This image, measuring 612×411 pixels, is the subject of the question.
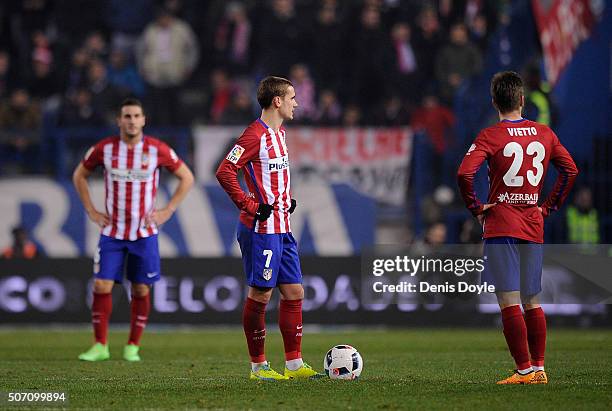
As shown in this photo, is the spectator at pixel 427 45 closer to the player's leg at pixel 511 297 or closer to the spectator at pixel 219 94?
the spectator at pixel 219 94

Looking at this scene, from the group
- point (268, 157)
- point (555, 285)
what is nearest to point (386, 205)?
point (555, 285)

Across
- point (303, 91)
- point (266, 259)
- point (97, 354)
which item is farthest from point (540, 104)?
point (266, 259)

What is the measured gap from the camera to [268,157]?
27.5ft

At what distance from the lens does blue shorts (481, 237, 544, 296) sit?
7.88 m

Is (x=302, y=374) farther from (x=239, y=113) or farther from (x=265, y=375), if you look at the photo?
(x=239, y=113)

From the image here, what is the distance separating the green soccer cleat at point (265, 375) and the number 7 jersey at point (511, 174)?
A: 179cm

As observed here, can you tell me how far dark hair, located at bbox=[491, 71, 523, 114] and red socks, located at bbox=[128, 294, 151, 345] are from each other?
429 cm

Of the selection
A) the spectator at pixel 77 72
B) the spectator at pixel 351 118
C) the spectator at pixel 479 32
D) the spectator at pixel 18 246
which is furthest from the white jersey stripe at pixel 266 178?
the spectator at pixel 479 32

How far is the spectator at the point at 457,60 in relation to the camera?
734 inches

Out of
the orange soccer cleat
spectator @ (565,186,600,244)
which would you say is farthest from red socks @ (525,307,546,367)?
spectator @ (565,186,600,244)

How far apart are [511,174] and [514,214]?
0.89 ft

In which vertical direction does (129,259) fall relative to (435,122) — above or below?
below

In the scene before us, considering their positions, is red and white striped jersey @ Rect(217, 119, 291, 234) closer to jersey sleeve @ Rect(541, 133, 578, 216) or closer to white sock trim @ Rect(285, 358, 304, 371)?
white sock trim @ Rect(285, 358, 304, 371)

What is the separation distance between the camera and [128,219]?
34.9 feet
